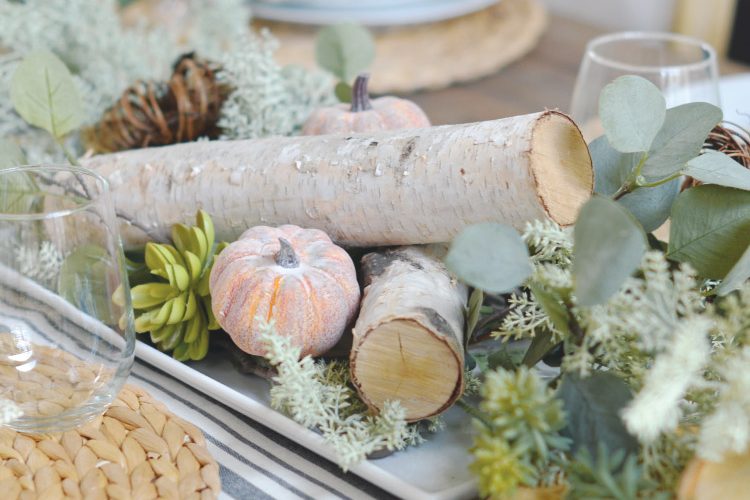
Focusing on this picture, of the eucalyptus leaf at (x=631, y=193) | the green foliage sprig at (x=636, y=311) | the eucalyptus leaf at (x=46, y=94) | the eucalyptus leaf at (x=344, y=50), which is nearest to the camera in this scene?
the green foliage sprig at (x=636, y=311)

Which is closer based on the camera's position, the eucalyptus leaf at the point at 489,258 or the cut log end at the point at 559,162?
the eucalyptus leaf at the point at 489,258

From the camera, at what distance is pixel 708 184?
0.59 m

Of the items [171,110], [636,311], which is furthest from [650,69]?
[171,110]

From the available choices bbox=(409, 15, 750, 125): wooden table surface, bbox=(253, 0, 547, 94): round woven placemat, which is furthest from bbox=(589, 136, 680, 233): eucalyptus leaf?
bbox=(253, 0, 547, 94): round woven placemat

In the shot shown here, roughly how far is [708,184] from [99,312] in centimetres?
42

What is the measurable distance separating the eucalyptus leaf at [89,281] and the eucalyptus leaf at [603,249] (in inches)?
11.4

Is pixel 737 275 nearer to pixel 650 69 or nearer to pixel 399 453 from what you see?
pixel 399 453

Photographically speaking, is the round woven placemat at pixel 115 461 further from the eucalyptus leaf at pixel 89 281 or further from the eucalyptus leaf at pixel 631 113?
the eucalyptus leaf at pixel 631 113

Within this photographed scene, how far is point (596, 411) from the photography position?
18.8 inches

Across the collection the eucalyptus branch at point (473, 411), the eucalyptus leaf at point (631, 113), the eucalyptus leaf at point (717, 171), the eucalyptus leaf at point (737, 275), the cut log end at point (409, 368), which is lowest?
the eucalyptus branch at point (473, 411)

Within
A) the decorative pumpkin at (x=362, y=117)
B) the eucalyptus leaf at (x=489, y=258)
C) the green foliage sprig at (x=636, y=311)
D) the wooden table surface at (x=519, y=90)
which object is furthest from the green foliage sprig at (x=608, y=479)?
the wooden table surface at (x=519, y=90)

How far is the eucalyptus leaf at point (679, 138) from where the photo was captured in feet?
1.90

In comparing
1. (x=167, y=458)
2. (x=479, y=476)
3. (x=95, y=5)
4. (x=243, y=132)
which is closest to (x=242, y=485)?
(x=167, y=458)

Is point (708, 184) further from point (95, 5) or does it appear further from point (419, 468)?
point (95, 5)
